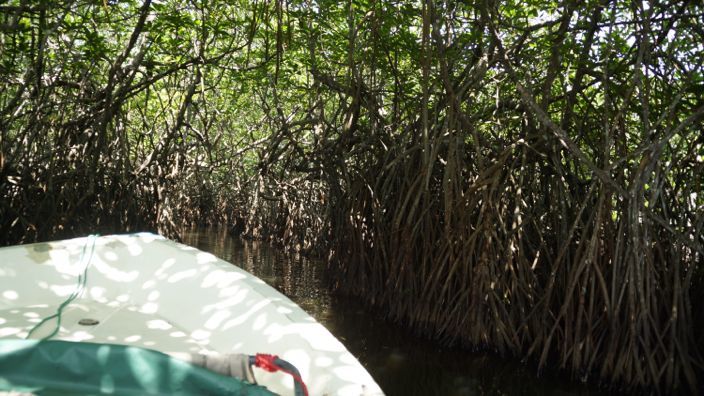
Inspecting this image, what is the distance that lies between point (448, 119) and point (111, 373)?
3648mm

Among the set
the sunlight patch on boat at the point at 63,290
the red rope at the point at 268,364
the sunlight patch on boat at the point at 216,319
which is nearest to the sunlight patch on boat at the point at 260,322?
the sunlight patch on boat at the point at 216,319

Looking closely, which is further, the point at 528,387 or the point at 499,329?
the point at 499,329

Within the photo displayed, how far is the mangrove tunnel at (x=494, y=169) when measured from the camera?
13.8 ft

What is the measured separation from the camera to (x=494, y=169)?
4.79m

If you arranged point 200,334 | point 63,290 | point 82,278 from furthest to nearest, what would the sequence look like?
point 82,278 → point 63,290 → point 200,334

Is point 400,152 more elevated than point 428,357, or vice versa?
point 400,152

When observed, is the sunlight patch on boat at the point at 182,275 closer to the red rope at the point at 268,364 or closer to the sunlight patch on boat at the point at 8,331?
the sunlight patch on boat at the point at 8,331

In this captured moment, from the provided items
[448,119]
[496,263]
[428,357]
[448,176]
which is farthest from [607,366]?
[448,119]

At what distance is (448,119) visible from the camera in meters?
4.98

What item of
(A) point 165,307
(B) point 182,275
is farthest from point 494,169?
(A) point 165,307

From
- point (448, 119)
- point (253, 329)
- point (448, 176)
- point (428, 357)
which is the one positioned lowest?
point (428, 357)

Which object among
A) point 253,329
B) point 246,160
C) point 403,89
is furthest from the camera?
point 246,160

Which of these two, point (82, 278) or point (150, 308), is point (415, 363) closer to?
point (150, 308)

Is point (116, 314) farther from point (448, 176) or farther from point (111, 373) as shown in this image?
point (448, 176)
